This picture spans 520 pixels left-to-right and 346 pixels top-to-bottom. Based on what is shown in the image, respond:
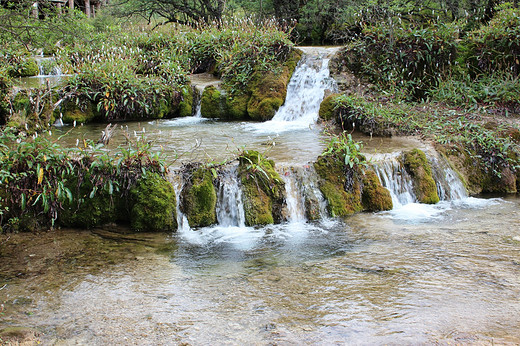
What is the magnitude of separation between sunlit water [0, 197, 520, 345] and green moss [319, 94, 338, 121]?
4668 millimetres

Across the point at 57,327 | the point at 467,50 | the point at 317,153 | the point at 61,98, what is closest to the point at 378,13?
the point at 467,50

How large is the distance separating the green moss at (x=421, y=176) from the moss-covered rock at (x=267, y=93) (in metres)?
4.93

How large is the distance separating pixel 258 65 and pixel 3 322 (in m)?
10.9

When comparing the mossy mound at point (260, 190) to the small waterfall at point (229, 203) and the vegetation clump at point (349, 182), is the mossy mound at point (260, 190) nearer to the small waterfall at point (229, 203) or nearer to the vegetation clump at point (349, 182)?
the small waterfall at point (229, 203)

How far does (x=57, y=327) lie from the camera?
389 centimetres

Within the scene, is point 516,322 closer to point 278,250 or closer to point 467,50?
point 278,250

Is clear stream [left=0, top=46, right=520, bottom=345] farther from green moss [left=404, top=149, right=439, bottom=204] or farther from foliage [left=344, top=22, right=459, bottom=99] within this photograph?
foliage [left=344, top=22, right=459, bottom=99]

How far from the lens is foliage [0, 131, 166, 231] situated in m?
6.19

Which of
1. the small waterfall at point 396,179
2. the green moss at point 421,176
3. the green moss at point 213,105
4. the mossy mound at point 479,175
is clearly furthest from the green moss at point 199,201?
the green moss at point 213,105

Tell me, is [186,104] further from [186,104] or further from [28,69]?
[28,69]

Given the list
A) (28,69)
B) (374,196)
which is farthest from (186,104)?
(374,196)

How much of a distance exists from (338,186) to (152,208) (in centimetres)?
311

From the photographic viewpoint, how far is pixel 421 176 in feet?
26.6

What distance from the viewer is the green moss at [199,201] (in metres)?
6.80
